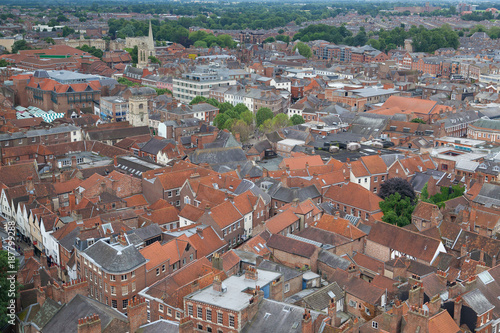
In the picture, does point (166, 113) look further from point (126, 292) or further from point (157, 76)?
point (126, 292)

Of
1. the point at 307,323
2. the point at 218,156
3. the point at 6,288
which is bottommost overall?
the point at 218,156

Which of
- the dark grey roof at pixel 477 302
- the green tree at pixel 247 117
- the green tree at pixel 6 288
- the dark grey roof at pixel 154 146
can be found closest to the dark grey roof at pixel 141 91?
the green tree at pixel 247 117

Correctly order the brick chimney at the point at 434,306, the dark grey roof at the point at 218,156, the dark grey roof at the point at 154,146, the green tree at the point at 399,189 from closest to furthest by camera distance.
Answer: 1. the brick chimney at the point at 434,306
2. the green tree at the point at 399,189
3. the dark grey roof at the point at 218,156
4. the dark grey roof at the point at 154,146

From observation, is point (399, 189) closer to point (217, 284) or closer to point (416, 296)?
point (416, 296)

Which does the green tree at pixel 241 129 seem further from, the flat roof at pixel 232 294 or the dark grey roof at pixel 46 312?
the dark grey roof at pixel 46 312

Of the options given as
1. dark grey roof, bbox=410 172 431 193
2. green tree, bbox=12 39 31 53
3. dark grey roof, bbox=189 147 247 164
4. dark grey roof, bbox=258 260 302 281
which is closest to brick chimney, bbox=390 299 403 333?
dark grey roof, bbox=258 260 302 281

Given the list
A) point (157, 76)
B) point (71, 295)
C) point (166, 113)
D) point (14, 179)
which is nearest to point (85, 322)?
point (71, 295)

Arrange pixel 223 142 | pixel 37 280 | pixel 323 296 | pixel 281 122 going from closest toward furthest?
pixel 323 296 → pixel 37 280 → pixel 223 142 → pixel 281 122

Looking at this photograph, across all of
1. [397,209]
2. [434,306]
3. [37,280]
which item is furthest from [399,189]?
[37,280]
